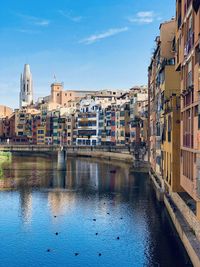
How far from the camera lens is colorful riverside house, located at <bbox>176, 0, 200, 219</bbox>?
1394 inches

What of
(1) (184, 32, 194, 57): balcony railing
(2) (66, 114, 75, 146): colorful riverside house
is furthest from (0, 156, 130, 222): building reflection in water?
(2) (66, 114, 75, 146): colorful riverside house

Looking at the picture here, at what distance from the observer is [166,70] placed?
63.9 m

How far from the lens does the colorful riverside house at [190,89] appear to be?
3541cm

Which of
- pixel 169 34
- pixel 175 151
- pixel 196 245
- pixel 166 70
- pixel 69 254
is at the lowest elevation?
pixel 69 254

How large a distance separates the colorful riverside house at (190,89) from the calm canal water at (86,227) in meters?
6.46

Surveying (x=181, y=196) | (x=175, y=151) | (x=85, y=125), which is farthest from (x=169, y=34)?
(x=85, y=125)

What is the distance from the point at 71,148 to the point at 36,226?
374ft

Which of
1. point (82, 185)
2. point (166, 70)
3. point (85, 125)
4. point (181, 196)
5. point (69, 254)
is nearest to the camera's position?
point (69, 254)

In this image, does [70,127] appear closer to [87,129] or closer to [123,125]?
[87,129]

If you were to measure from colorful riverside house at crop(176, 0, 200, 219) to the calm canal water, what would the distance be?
254 inches

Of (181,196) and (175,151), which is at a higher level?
(175,151)

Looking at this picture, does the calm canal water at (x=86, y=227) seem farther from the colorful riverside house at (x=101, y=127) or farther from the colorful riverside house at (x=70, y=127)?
the colorful riverside house at (x=70, y=127)

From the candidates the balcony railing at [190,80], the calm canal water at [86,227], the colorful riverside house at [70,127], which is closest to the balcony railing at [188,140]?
the balcony railing at [190,80]

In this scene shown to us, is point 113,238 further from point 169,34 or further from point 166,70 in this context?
point 169,34
